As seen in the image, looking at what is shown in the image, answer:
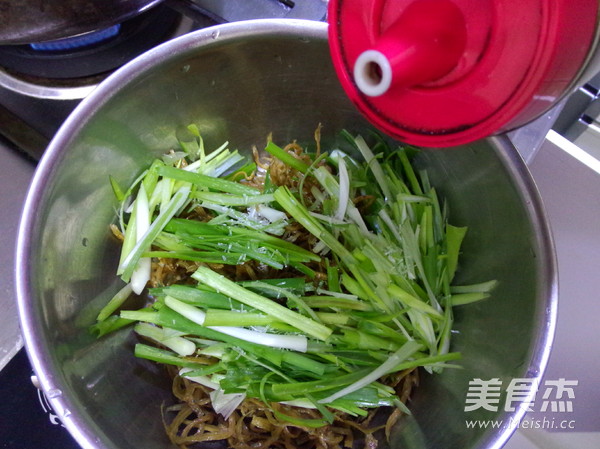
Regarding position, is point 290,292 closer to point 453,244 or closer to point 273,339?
point 273,339

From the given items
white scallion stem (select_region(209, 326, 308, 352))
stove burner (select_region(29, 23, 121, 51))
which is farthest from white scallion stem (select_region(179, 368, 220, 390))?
stove burner (select_region(29, 23, 121, 51))

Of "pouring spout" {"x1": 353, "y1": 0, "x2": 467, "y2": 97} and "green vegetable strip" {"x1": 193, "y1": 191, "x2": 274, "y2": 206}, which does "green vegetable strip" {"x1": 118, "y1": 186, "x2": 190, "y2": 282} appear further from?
"pouring spout" {"x1": 353, "y1": 0, "x2": 467, "y2": 97}

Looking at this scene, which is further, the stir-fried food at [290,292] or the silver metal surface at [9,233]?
the silver metal surface at [9,233]

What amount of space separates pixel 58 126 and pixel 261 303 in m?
0.68

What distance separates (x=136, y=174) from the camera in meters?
1.17

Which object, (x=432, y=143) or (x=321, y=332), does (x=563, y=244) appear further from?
(x=432, y=143)

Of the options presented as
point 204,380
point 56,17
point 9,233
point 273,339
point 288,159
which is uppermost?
point 56,17

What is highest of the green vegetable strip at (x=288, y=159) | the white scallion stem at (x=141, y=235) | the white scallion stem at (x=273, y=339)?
the green vegetable strip at (x=288, y=159)

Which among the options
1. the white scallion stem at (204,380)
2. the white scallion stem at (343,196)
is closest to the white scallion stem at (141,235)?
the white scallion stem at (204,380)

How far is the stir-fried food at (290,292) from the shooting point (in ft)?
3.38

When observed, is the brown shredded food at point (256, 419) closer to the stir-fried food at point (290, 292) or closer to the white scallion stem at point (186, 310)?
the stir-fried food at point (290, 292)

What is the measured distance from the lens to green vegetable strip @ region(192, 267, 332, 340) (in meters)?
1.02

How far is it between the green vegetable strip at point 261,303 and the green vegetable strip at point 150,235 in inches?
5.5

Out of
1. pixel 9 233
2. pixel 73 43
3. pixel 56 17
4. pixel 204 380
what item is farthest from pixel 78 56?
pixel 204 380
